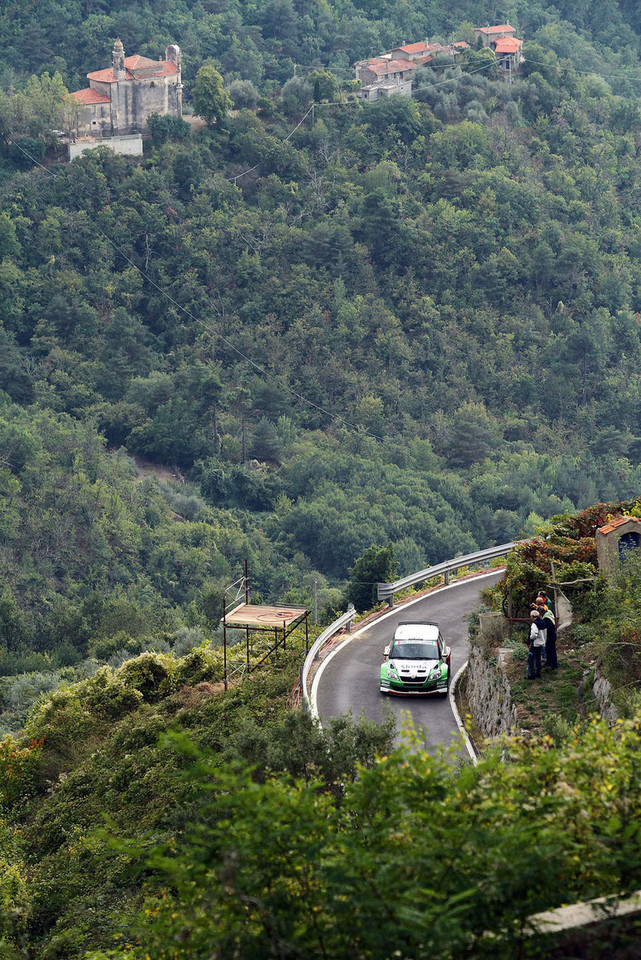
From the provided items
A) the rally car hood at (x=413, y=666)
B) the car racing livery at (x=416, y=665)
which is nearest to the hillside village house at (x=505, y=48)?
the car racing livery at (x=416, y=665)

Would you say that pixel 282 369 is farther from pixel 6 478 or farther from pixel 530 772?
pixel 530 772

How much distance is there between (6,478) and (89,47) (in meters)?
48.4

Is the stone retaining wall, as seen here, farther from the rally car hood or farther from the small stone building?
Answer: the small stone building

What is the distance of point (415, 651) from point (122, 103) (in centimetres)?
6712

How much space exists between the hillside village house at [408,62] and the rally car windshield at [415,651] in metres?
71.0

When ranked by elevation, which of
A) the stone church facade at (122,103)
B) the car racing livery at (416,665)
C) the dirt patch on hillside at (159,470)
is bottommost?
the dirt patch on hillside at (159,470)

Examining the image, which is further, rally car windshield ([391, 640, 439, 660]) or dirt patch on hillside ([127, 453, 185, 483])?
dirt patch on hillside ([127, 453, 185, 483])

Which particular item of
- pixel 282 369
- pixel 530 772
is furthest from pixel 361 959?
pixel 282 369

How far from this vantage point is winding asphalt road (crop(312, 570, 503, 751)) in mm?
20562

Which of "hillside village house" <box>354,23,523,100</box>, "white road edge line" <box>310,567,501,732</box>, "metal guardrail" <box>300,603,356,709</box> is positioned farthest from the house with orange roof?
"metal guardrail" <box>300,603,356,709</box>

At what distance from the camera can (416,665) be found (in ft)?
71.6

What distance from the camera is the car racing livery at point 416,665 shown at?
71.0ft

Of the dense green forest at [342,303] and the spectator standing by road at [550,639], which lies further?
the dense green forest at [342,303]

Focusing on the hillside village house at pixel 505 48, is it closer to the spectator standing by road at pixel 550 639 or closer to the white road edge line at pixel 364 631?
the white road edge line at pixel 364 631
